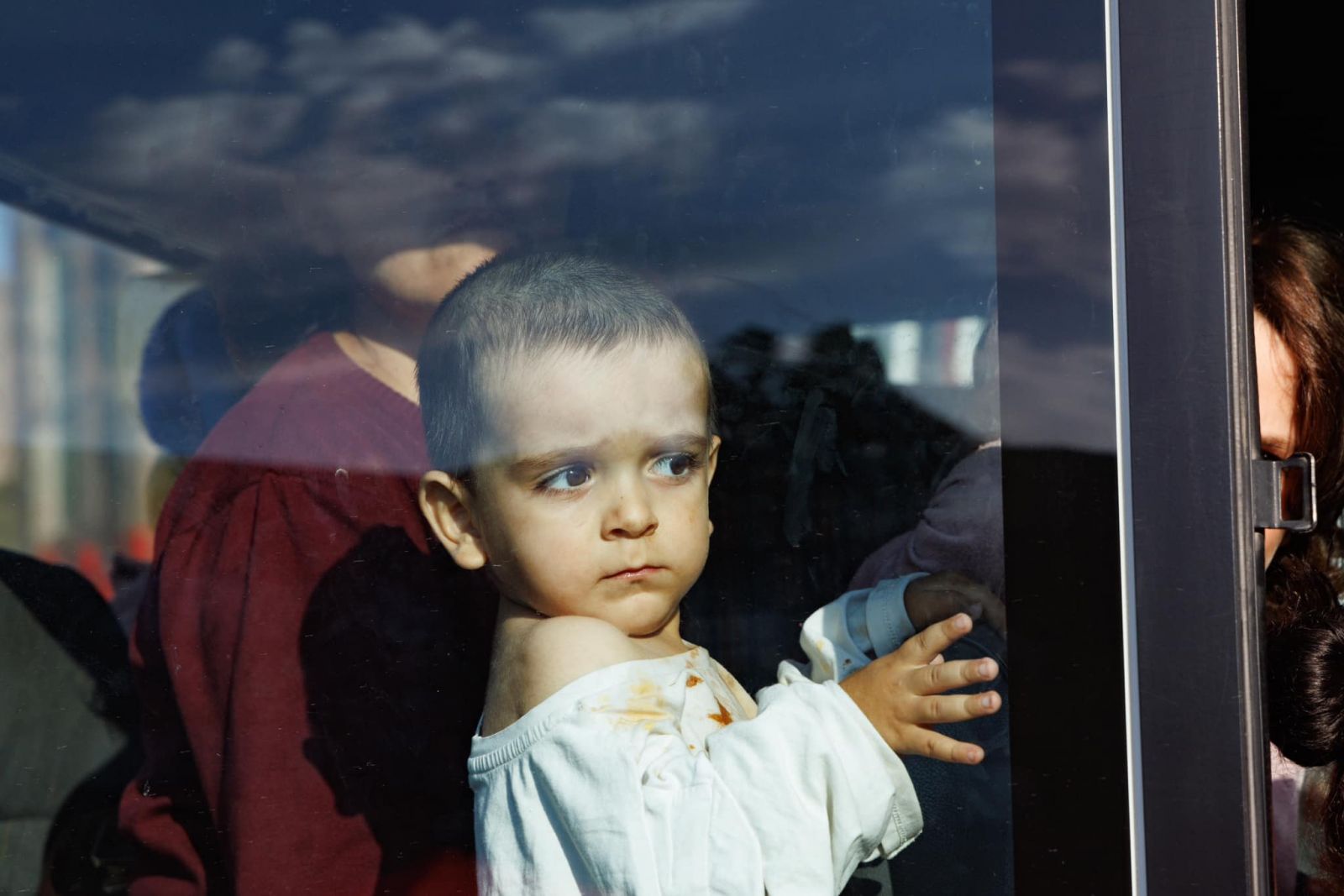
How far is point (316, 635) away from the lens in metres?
1.08

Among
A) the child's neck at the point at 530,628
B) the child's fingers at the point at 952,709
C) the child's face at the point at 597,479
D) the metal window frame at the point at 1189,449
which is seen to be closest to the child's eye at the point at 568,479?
the child's face at the point at 597,479

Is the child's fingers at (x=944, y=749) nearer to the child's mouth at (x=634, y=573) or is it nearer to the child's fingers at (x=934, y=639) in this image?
the child's fingers at (x=934, y=639)

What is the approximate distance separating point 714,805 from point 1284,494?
52 cm

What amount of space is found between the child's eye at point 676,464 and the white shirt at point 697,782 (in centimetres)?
15

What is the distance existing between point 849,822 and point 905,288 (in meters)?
0.43

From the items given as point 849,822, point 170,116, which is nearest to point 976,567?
point 849,822

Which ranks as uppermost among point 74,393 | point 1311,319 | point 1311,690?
point 1311,319

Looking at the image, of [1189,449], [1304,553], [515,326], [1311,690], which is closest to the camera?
[1189,449]

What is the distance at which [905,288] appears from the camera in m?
1.04

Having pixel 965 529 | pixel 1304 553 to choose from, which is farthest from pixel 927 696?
pixel 1304 553

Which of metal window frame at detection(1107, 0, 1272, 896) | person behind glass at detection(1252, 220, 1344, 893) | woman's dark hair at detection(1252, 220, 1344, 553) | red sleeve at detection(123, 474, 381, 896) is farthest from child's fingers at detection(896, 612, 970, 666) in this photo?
woman's dark hair at detection(1252, 220, 1344, 553)

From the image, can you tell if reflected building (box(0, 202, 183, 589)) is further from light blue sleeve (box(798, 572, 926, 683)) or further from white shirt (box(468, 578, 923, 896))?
light blue sleeve (box(798, 572, 926, 683))

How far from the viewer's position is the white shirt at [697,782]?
101cm

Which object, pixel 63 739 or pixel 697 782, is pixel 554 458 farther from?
pixel 63 739
